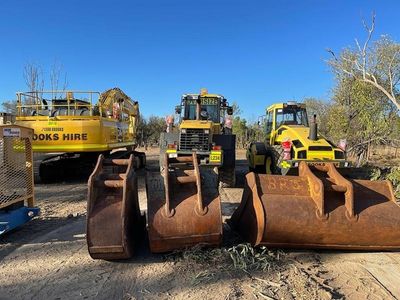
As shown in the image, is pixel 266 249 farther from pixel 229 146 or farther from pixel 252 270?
pixel 229 146

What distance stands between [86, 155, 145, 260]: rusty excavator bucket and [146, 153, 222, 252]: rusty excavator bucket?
0.26m

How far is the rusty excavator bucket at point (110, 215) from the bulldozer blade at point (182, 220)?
26 centimetres

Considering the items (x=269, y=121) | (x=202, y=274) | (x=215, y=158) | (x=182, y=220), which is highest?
(x=269, y=121)

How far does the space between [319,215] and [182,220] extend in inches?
59.3

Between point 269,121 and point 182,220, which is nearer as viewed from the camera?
point 182,220

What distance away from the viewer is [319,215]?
4.46 m

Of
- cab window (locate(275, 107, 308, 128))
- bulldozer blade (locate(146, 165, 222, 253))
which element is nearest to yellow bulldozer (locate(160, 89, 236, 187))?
cab window (locate(275, 107, 308, 128))

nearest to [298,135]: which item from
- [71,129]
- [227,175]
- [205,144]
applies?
[227,175]

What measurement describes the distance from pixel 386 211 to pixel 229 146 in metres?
6.56

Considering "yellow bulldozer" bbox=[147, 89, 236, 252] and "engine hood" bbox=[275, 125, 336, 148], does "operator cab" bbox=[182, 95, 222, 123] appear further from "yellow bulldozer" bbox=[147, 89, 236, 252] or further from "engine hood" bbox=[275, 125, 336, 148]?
"yellow bulldozer" bbox=[147, 89, 236, 252]

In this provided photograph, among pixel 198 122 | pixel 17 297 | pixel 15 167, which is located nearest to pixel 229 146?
pixel 198 122

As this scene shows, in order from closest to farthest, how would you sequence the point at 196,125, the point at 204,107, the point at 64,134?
the point at 196,125, the point at 64,134, the point at 204,107

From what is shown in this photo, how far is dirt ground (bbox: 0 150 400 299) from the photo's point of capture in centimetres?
378

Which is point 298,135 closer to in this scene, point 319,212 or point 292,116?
point 292,116
